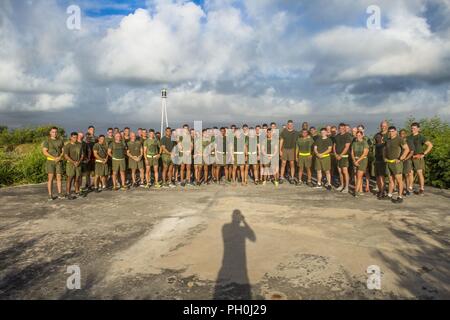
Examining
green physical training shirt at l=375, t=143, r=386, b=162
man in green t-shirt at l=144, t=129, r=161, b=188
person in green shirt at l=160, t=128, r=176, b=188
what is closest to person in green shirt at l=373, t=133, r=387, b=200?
green physical training shirt at l=375, t=143, r=386, b=162

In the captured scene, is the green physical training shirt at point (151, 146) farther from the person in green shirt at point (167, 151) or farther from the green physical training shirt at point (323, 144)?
the green physical training shirt at point (323, 144)

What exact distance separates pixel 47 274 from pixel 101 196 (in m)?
5.99

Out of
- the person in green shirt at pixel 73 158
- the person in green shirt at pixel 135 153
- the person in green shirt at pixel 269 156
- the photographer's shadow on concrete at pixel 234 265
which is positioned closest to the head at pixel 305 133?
the person in green shirt at pixel 269 156

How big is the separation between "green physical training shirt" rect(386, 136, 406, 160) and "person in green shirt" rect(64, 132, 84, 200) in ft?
29.4

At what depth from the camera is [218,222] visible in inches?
308

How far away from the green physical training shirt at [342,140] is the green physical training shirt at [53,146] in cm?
847

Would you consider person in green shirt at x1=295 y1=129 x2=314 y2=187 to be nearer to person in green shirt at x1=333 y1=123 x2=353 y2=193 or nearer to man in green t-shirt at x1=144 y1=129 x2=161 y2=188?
person in green shirt at x1=333 y1=123 x2=353 y2=193

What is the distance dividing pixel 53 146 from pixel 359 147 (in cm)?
901

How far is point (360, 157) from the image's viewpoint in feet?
36.0

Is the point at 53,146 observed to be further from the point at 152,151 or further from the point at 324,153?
the point at 324,153

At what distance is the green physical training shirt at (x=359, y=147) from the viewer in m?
11.0

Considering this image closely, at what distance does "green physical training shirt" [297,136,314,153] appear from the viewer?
12.5 meters

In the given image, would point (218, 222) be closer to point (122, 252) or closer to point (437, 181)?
point (122, 252)
